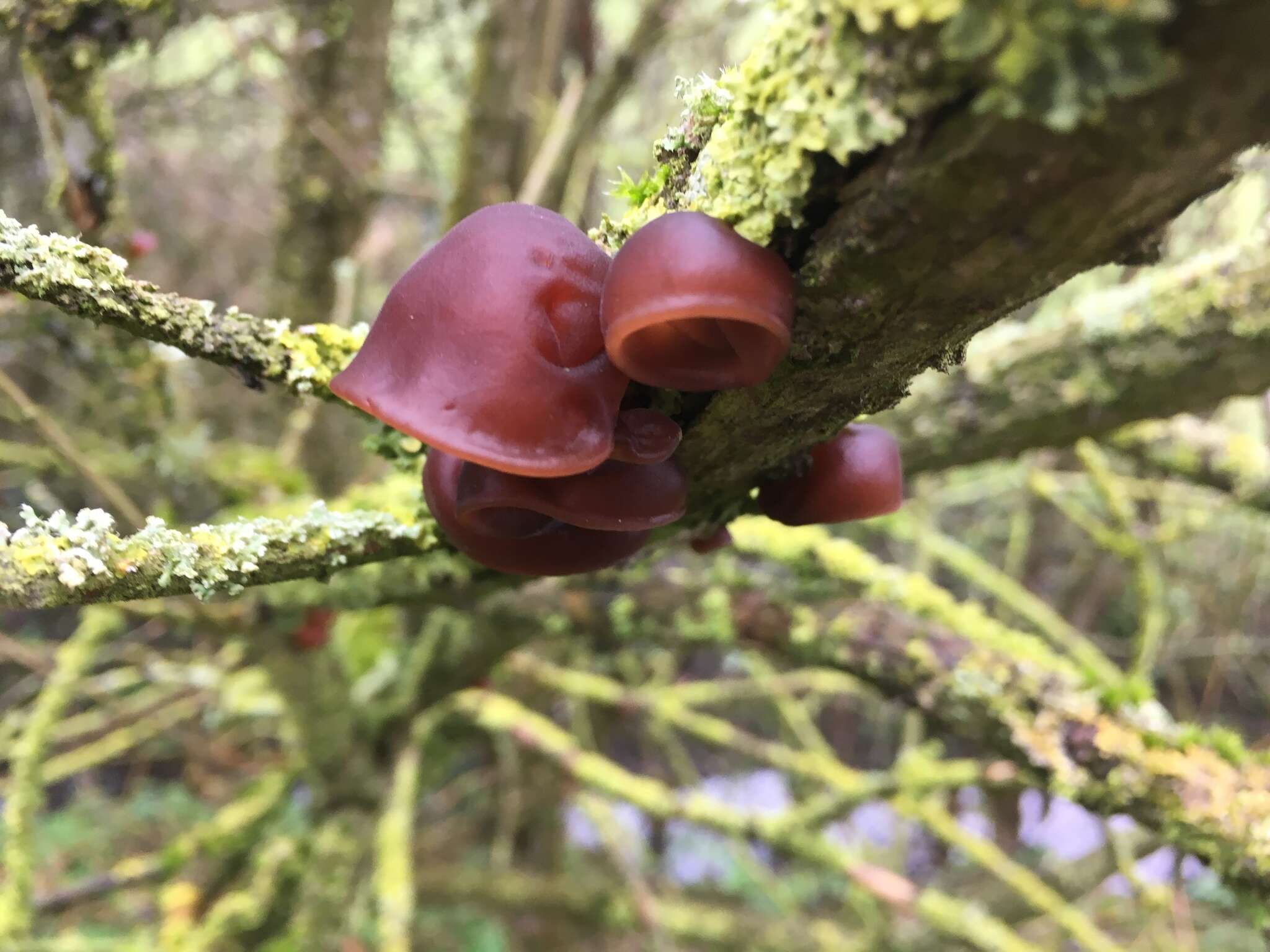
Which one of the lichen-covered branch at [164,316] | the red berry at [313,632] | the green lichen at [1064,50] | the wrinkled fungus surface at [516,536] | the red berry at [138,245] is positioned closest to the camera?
the green lichen at [1064,50]

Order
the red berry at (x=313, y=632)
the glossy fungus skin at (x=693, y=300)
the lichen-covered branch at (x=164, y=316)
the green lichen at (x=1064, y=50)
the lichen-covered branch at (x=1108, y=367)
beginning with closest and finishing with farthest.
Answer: the green lichen at (x=1064, y=50) → the glossy fungus skin at (x=693, y=300) → the lichen-covered branch at (x=164, y=316) → the lichen-covered branch at (x=1108, y=367) → the red berry at (x=313, y=632)

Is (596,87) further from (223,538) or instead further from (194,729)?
(194,729)

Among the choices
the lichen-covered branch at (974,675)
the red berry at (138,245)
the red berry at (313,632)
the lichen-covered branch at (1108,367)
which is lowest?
the lichen-covered branch at (974,675)

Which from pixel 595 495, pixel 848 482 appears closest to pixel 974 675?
pixel 848 482

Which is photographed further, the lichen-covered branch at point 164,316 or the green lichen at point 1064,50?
the lichen-covered branch at point 164,316

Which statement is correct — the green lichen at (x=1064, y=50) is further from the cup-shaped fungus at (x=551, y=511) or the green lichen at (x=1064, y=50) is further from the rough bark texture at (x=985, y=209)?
the cup-shaped fungus at (x=551, y=511)

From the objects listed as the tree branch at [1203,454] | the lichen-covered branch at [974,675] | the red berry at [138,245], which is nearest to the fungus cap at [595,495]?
the lichen-covered branch at [974,675]
